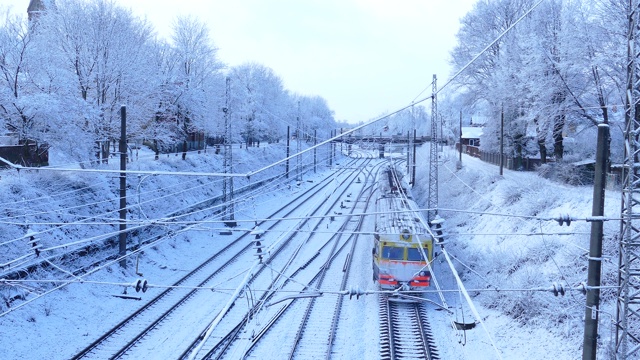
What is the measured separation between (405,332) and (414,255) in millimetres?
2924

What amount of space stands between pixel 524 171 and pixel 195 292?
22780 millimetres

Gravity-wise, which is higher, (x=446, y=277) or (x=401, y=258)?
(x=401, y=258)

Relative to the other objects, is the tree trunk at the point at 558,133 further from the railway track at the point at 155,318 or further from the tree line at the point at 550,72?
the railway track at the point at 155,318

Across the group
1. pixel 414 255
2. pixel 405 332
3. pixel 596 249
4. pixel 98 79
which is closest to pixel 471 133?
pixel 98 79

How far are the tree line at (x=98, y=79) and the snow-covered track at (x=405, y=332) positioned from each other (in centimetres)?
1384

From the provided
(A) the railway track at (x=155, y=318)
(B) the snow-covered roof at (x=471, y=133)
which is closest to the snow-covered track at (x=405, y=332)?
(A) the railway track at (x=155, y=318)

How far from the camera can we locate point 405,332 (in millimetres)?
13258

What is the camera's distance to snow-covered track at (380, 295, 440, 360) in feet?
39.0

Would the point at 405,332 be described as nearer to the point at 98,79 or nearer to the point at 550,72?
the point at 550,72

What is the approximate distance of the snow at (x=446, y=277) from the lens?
11.8 meters

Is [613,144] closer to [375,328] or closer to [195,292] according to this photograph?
[375,328]

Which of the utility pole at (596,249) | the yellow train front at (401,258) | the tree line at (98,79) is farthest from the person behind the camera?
the tree line at (98,79)

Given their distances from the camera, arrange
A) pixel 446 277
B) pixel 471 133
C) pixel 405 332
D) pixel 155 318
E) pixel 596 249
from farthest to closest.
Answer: pixel 471 133 < pixel 446 277 < pixel 155 318 < pixel 405 332 < pixel 596 249

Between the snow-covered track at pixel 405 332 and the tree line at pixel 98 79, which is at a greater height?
the tree line at pixel 98 79
